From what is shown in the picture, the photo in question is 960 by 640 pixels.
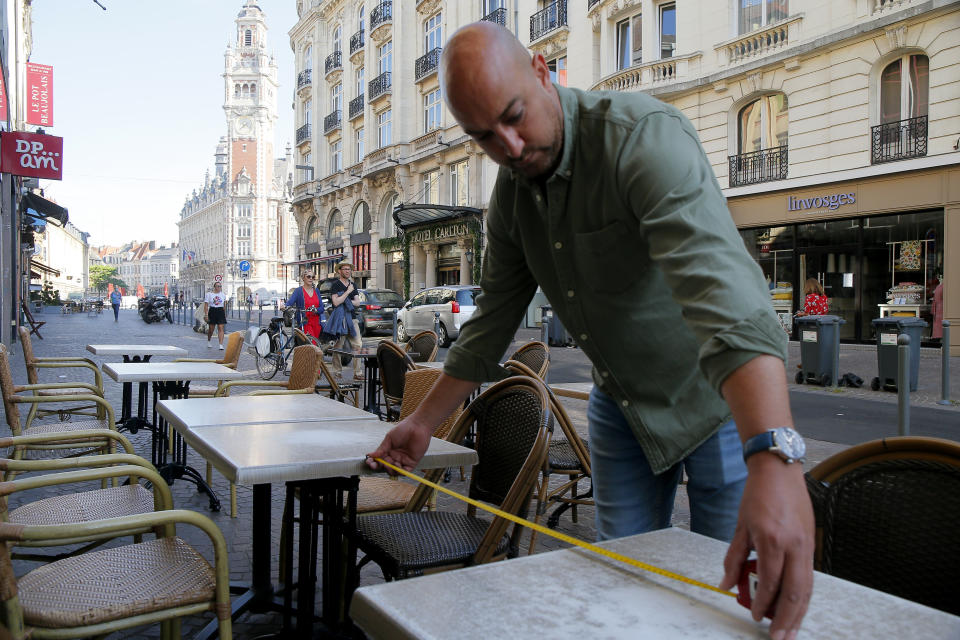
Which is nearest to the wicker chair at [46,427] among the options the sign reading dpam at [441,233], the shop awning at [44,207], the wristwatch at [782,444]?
the wristwatch at [782,444]

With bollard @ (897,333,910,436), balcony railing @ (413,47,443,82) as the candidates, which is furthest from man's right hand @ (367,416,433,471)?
balcony railing @ (413,47,443,82)

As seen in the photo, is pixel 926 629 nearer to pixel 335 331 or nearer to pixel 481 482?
pixel 481 482

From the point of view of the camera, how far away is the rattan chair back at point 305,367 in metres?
5.21

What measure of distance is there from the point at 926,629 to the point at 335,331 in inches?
432

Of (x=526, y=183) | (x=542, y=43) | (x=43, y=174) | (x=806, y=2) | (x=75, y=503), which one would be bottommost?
(x=75, y=503)

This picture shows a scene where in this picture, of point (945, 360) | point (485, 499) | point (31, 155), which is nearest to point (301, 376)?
point (485, 499)

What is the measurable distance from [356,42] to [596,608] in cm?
3986

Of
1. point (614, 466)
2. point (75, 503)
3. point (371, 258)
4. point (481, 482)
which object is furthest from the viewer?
point (371, 258)

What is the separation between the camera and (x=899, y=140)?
15.2m

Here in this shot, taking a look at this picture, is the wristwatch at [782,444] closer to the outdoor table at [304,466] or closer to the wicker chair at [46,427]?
the outdoor table at [304,466]

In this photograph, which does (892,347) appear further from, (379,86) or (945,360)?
(379,86)

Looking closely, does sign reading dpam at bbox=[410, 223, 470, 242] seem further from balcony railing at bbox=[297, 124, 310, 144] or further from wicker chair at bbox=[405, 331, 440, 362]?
wicker chair at bbox=[405, 331, 440, 362]

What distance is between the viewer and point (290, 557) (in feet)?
10.6

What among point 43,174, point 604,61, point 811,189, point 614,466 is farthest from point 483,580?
point 604,61
